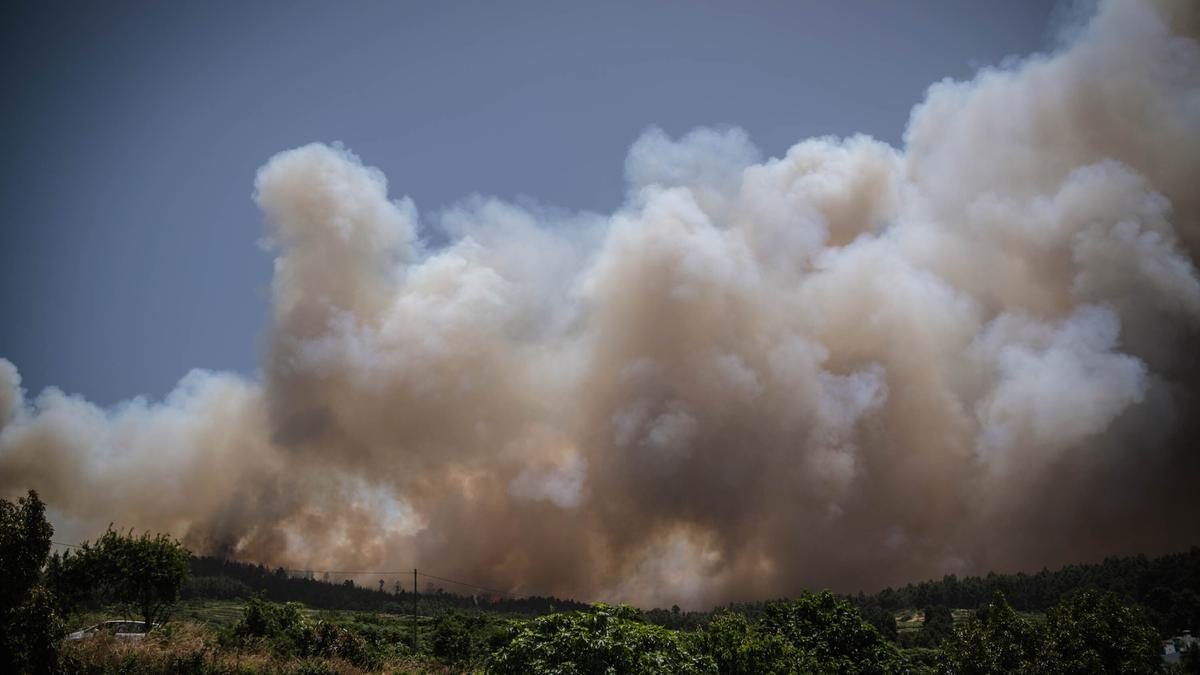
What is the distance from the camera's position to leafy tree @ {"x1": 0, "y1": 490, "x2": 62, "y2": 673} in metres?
22.5

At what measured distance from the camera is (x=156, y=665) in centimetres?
2994

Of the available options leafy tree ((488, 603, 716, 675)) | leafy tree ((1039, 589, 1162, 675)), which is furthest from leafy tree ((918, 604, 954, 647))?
leafy tree ((488, 603, 716, 675))

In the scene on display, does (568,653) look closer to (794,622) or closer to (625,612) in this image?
(625,612)

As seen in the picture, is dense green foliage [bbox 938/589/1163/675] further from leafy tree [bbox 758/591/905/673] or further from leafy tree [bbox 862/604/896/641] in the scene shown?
leafy tree [bbox 862/604/896/641]

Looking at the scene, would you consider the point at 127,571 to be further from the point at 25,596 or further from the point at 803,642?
the point at 803,642

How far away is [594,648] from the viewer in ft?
98.5

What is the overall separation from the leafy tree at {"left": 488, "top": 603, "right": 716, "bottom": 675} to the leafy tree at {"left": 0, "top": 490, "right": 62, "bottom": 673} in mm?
16647

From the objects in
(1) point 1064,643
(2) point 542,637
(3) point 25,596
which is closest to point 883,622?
(1) point 1064,643

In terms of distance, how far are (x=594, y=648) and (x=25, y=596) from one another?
20.1m

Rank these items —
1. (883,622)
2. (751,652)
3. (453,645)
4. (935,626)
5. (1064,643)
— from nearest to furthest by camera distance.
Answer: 1. (751,652)
2. (1064,643)
3. (453,645)
4. (935,626)
5. (883,622)

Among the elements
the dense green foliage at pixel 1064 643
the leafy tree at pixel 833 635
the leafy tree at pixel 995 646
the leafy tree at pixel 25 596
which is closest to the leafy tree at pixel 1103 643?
the dense green foliage at pixel 1064 643

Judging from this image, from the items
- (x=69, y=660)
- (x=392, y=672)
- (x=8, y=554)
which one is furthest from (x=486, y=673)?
(x=8, y=554)

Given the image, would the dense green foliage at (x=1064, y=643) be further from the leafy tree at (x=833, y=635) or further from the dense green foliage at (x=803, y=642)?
the dense green foliage at (x=803, y=642)

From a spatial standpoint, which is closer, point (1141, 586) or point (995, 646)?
point (995, 646)
